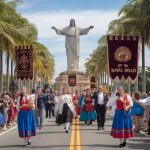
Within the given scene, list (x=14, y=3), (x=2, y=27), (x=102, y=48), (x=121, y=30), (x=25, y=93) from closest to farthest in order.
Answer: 1. (x=25, y=93)
2. (x=2, y=27)
3. (x=14, y=3)
4. (x=121, y=30)
5. (x=102, y=48)

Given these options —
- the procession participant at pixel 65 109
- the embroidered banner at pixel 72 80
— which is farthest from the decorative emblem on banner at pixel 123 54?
the embroidered banner at pixel 72 80

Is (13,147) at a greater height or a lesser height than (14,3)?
lesser

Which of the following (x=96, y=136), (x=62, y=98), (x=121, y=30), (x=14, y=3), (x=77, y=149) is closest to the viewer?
(x=77, y=149)

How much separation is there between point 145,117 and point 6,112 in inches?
260

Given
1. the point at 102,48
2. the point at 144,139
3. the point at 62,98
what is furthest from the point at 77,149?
the point at 102,48

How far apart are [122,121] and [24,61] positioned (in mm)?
19123

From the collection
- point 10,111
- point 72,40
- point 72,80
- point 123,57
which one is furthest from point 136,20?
point 72,40

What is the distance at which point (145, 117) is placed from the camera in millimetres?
22328

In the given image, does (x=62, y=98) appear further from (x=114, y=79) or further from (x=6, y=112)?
(x=6, y=112)

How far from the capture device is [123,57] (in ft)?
74.0

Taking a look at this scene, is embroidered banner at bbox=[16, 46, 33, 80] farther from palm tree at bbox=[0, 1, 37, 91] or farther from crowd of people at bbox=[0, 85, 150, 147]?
crowd of people at bbox=[0, 85, 150, 147]

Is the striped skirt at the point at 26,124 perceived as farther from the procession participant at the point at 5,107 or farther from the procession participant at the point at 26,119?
the procession participant at the point at 5,107

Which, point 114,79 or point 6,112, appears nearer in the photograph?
point 114,79

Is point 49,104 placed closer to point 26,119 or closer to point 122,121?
point 26,119
